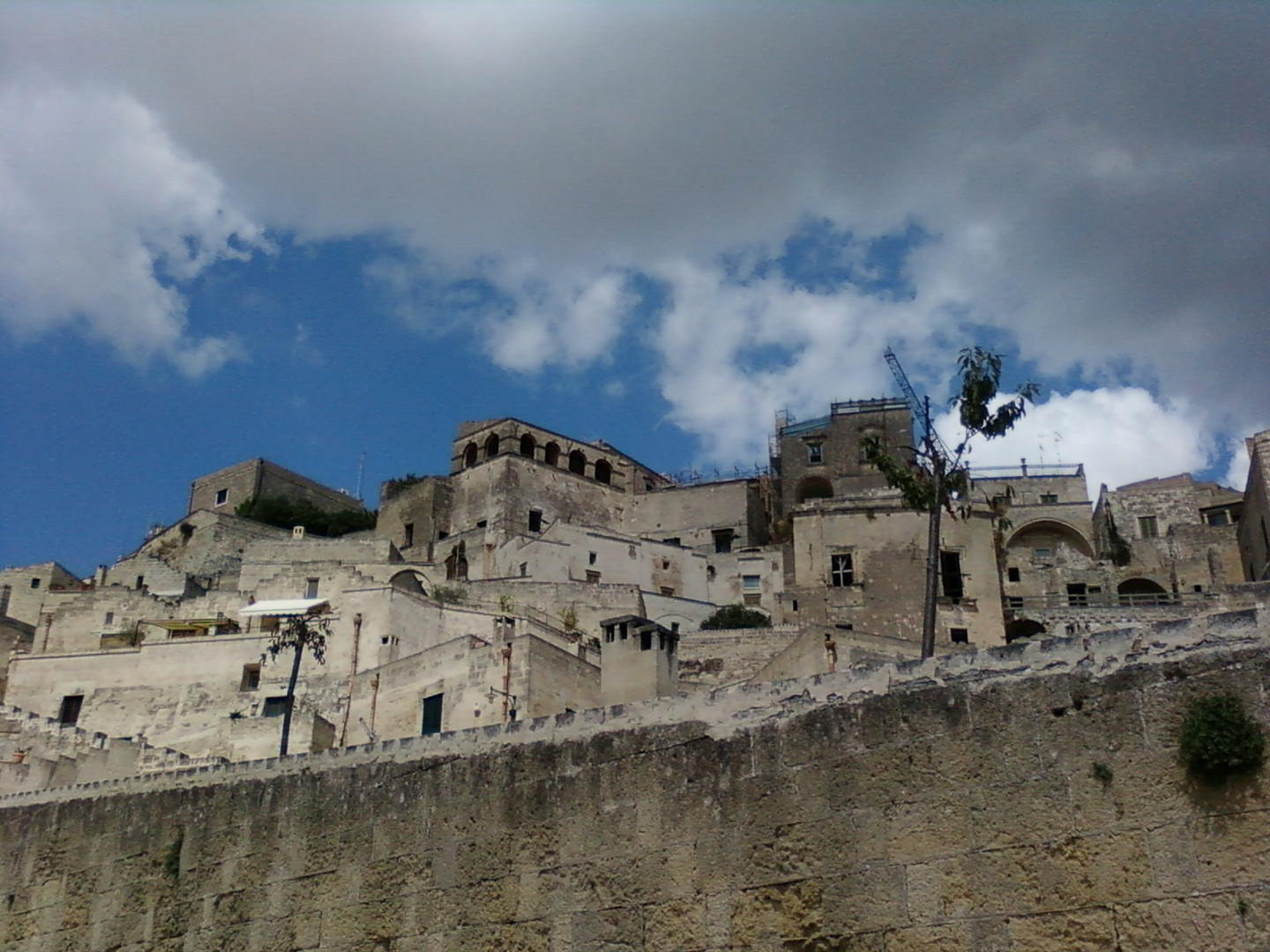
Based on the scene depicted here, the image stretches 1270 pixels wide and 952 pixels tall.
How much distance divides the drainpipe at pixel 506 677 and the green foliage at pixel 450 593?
38.6 feet

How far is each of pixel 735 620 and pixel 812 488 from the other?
1333 cm

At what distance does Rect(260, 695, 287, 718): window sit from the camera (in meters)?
33.6

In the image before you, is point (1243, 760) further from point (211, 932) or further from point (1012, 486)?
point (1012, 486)

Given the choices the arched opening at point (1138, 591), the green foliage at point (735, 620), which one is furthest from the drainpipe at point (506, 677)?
the arched opening at point (1138, 591)

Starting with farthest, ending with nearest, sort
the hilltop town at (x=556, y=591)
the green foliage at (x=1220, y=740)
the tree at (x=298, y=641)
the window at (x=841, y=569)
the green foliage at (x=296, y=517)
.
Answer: the green foliage at (x=296, y=517) → the window at (x=841, y=569) → the tree at (x=298, y=641) → the hilltop town at (x=556, y=591) → the green foliage at (x=1220, y=740)

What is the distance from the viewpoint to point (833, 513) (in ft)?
142

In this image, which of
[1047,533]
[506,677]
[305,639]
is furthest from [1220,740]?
[1047,533]

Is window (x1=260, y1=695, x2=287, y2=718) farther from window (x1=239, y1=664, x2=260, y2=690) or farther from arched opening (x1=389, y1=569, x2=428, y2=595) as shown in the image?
arched opening (x1=389, y1=569, x2=428, y2=595)

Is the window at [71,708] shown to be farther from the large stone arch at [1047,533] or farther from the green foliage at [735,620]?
the large stone arch at [1047,533]

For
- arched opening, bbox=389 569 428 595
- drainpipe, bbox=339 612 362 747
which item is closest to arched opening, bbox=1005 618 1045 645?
arched opening, bbox=389 569 428 595

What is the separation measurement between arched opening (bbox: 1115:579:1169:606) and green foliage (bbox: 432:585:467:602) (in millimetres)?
23041

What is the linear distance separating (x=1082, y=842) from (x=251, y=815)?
37.9 feet

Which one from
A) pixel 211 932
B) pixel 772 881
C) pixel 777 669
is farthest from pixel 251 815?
pixel 777 669

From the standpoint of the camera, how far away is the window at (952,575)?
135 feet
